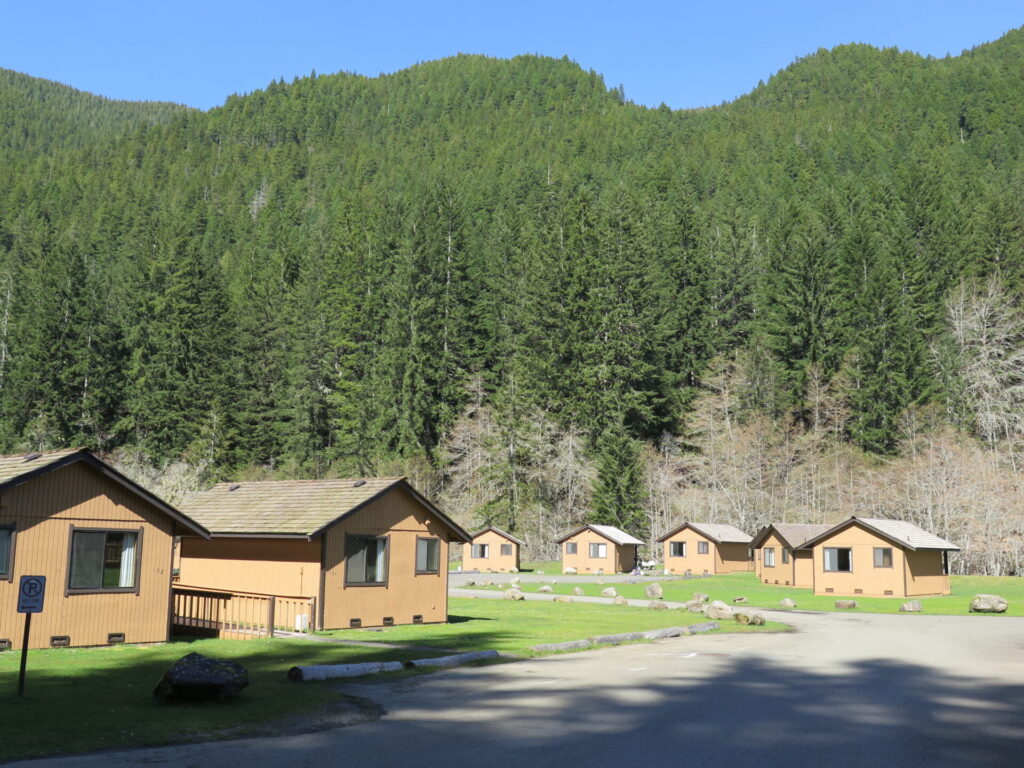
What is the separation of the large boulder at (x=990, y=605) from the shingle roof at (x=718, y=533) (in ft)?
88.0

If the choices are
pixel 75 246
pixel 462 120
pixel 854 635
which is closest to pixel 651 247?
pixel 75 246

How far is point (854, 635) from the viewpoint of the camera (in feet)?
87.5

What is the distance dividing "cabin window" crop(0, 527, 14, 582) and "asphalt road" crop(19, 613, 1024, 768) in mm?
8626

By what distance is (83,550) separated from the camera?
1988cm

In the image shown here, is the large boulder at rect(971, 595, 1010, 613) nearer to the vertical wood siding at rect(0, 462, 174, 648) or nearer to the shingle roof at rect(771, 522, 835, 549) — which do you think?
the shingle roof at rect(771, 522, 835, 549)

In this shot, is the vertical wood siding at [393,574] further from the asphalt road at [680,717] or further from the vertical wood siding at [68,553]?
the asphalt road at [680,717]

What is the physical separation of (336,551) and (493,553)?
1678 inches

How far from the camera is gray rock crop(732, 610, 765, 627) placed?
2933 centimetres

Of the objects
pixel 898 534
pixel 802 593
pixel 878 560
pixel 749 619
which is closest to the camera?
pixel 749 619

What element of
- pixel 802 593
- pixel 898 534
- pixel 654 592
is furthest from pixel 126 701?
pixel 898 534

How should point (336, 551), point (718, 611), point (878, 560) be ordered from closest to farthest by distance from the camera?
point (336, 551) < point (718, 611) < point (878, 560)

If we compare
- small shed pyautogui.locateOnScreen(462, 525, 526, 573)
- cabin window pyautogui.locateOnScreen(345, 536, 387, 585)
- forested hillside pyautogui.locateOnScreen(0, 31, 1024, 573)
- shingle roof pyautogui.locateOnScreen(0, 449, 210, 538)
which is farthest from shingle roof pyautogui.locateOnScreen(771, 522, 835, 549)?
shingle roof pyautogui.locateOnScreen(0, 449, 210, 538)

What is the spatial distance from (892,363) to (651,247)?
26.4 m

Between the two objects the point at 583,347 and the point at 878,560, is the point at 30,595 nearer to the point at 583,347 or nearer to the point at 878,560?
the point at 878,560
